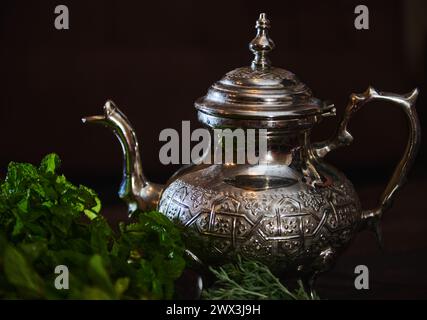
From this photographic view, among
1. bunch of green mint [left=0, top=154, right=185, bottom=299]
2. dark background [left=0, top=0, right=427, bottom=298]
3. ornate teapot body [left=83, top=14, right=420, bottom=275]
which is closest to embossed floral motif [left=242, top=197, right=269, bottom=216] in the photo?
ornate teapot body [left=83, top=14, right=420, bottom=275]

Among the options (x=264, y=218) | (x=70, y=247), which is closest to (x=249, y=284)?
(x=264, y=218)

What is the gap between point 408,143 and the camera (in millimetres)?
1090

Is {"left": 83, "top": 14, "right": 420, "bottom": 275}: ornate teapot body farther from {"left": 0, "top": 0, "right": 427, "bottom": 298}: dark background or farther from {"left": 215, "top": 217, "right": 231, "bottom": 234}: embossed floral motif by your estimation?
{"left": 0, "top": 0, "right": 427, "bottom": 298}: dark background

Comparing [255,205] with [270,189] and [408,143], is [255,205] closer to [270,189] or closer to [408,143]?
[270,189]

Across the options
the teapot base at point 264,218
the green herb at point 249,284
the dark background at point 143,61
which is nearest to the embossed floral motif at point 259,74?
the teapot base at point 264,218

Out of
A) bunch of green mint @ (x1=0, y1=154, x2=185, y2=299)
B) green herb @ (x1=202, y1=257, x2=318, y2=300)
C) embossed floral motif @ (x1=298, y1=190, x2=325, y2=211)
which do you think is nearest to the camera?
bunch of green mint @ (x1=0, y1=154, x2=185, y2=299)

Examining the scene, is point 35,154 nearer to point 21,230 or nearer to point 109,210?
point 109,210

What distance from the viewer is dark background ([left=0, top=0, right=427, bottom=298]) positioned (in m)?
1.94

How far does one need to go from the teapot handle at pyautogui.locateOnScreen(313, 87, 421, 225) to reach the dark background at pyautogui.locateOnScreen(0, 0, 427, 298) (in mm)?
826

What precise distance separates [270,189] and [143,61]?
1.00 meters

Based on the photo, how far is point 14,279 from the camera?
73 centimetres

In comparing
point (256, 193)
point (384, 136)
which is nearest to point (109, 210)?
point (256, 193)

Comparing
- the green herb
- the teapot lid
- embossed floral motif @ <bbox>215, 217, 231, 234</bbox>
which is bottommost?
the green herb

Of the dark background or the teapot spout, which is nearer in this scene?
the teapot spout
